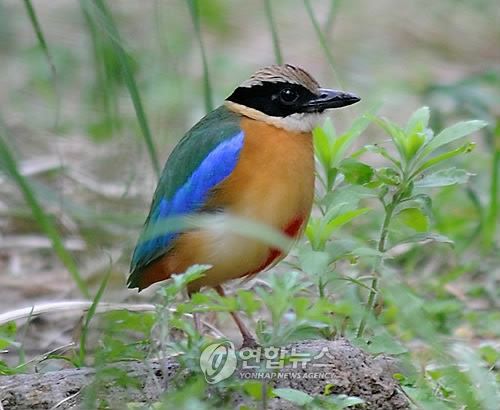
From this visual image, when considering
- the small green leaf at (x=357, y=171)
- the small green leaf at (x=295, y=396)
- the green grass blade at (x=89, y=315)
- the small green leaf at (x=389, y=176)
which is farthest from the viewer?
the small green leaf at (x=357, y=171)

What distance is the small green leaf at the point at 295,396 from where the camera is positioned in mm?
3363

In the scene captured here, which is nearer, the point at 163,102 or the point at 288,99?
the point at 288,99

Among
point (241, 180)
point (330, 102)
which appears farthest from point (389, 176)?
point (330, 102)

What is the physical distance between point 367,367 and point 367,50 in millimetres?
7106

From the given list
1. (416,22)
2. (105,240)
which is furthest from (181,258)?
(416,22)

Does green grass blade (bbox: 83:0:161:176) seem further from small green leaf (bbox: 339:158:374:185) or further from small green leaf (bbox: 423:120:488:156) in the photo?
small green leaf (bbox: 423:120:488:156)

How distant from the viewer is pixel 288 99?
4641mm

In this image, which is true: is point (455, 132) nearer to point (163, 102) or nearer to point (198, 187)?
point (198, 187)

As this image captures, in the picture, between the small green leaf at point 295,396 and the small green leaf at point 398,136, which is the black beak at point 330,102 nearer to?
the small green leaf at point 398,136

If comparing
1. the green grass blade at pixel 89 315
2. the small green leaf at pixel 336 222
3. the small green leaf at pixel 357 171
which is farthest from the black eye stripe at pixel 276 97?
the green grass blade at pixel 89 315

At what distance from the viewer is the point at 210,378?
11.5 feet

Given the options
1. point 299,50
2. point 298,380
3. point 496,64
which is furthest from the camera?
point 299,50

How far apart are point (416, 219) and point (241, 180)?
62cm

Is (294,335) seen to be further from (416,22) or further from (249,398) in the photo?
(416,22)
